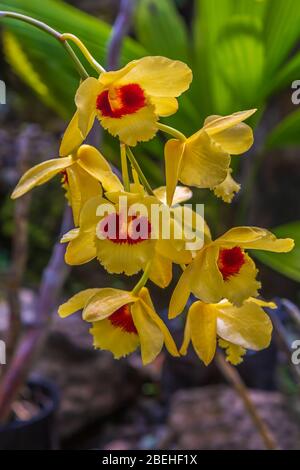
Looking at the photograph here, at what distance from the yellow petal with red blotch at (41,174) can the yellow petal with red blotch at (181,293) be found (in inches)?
4.8

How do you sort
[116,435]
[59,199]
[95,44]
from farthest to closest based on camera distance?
1. [59,199]
2. [116,435]
3. [95,44]

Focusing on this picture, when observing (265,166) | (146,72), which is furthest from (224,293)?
(265,166)

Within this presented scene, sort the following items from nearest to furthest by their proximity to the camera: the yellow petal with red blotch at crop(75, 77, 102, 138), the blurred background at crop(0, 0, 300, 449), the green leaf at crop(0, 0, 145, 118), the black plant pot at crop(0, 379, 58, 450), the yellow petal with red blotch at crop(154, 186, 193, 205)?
1. the yellow petal with red blotch at crop(75, 77, 102, 138)
2. the yellow petal with red blotch at crop(154, 186, 193, 205)
3. the green leaf at crop(0, 0, 145, 118)
4. the blurred background at crop(0, 0, 300, 449)
5. the black plant pot at crop(0, 379, 58, 450)

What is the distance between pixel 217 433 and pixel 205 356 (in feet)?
2.63

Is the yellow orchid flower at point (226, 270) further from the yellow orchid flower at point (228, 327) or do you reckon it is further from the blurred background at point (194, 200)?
the blurred background at point (194, 200)

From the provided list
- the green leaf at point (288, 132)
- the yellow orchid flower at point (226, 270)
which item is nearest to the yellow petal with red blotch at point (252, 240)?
the yellow orchid flower at point (226, 270)

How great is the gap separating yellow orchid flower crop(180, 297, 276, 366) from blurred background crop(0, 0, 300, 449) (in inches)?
11.1

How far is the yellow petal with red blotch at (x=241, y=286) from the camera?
43 cm

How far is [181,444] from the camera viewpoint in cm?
120

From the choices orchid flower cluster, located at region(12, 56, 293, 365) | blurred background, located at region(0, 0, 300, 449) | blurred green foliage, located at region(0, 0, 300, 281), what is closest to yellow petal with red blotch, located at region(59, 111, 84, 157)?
orchid flower cluster, located at region(12, 56, 293, 365)

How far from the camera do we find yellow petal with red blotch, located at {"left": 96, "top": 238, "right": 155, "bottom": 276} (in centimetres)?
40

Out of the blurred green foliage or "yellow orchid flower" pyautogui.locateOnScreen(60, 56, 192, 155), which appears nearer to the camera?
"yellow orchid flower" pyautogui.locateOnScreen(60, 56, 192, 155)

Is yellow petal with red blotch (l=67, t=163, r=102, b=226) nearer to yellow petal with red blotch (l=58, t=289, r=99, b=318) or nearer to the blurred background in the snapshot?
yellow petal with red blotch (l=58, t=289, r=99, b=318)
